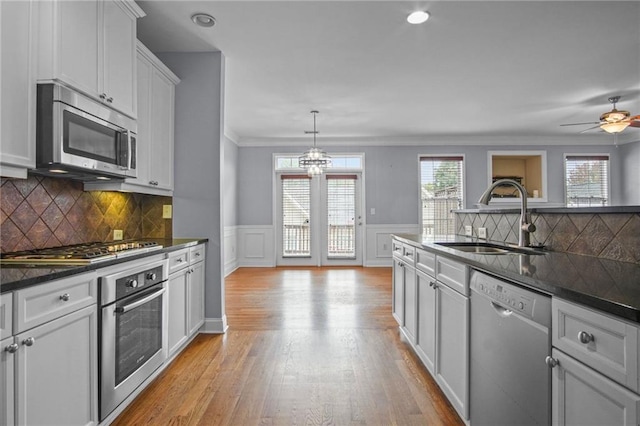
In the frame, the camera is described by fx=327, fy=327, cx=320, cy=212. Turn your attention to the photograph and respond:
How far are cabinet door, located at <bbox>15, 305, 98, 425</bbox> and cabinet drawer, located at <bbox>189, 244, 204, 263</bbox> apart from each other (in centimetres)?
124

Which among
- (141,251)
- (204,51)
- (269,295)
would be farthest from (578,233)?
(269,295)

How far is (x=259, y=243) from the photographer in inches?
272

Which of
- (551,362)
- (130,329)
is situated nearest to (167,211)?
(130,329)

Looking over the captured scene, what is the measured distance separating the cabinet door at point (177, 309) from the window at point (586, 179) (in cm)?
789

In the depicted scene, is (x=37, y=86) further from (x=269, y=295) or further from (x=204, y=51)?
(x=269, y=295)

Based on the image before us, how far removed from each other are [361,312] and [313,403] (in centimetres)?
188

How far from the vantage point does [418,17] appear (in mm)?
2670

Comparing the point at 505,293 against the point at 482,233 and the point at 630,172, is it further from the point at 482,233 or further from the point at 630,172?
the point at 630,172

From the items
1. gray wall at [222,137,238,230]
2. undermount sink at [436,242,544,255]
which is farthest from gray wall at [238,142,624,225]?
undermount sink at [436,242,544,255]

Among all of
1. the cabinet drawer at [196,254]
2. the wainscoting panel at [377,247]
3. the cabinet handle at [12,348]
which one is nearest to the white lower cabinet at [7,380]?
the cabinet handle at [12,348]

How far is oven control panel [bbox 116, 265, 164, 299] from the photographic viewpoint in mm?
1784

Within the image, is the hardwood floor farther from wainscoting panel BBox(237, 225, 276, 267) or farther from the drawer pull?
wainscoting panel BBox(237, 225, 276, 267)

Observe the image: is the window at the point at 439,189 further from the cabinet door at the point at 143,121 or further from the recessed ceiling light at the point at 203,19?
the cabinet door at the point at 143,121

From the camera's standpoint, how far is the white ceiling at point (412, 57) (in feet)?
8.63
